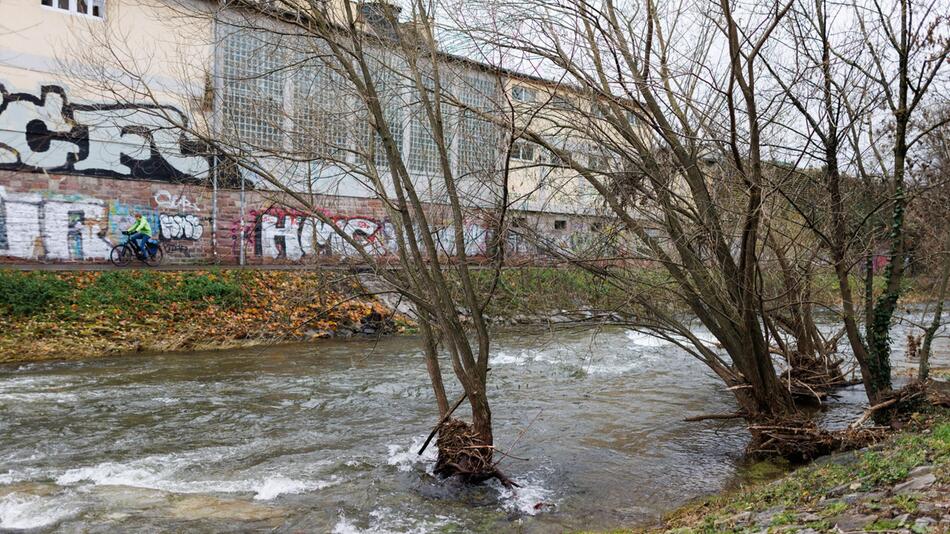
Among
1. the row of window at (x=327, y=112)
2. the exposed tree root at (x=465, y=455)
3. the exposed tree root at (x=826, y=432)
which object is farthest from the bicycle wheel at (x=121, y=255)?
the exposed tree root at (x=826, y=432)

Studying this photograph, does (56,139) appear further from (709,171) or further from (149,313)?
(709,171)

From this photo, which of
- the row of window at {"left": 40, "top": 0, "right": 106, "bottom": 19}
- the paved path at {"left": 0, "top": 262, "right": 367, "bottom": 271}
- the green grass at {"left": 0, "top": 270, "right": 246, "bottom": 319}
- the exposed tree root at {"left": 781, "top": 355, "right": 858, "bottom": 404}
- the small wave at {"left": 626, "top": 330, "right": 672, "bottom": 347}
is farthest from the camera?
the row of window at {"left": 40, "top": 0, "right": 106, "bottom": 19}

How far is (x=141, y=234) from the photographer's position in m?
19.7

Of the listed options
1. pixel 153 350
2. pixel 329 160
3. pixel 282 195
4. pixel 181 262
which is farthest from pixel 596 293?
pixel 181 262

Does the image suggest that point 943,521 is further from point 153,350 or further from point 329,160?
point 153,350

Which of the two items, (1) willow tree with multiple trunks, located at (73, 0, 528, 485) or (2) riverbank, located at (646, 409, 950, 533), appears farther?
(1) willow tree with multiple trunks, located at (73, 0, 528, 485)

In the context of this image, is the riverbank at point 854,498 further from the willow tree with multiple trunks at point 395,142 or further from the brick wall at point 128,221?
the brick wall at point 128,221

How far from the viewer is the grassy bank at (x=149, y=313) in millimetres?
15320

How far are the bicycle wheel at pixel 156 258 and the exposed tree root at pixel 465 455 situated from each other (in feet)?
50.1

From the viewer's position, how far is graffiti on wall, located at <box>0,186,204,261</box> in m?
18.5

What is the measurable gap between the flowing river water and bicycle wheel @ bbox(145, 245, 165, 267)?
5769 mm

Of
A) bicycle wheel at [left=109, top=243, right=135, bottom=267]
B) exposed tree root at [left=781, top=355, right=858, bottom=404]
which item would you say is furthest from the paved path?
exposed tree root at [left=781, top=355, right=858, bottom=404]

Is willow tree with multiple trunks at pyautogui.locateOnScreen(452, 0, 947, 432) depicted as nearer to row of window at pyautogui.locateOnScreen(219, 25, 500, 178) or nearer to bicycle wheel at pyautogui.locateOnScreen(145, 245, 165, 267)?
row of window at pyautogui.locateOnScreen(219, 25, 500, 178)

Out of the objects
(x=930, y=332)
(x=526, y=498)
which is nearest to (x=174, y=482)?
(x=526, y=498)
